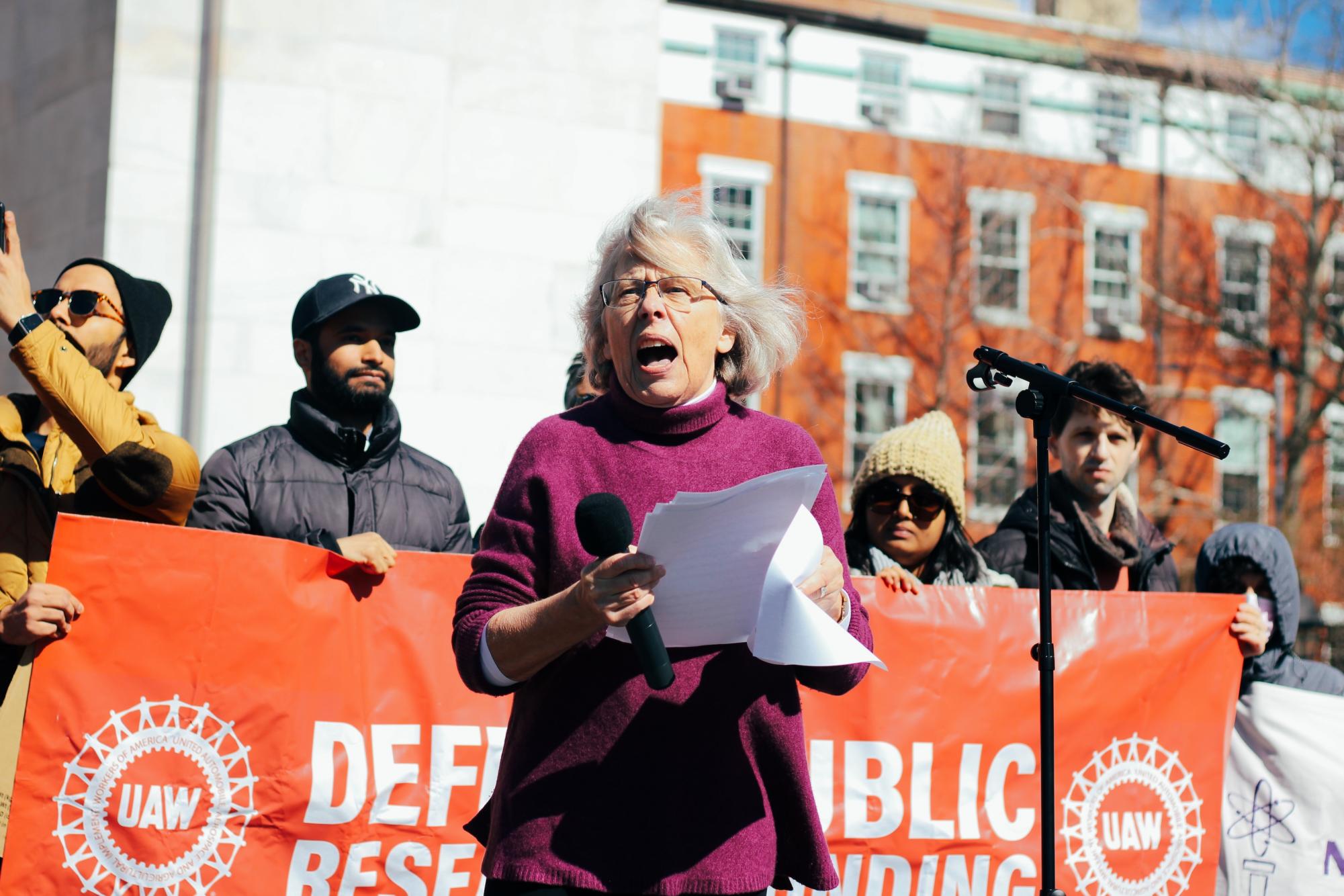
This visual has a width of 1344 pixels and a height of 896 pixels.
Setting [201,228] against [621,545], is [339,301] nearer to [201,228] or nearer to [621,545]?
[621,545]

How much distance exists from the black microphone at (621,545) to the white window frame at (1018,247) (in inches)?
1014

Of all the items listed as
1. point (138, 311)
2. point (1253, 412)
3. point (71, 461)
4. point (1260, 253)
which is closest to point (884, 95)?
point (1260, 253)

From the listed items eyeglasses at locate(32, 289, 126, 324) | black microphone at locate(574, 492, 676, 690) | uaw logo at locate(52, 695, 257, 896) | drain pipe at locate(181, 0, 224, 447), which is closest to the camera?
black microphone at locate(574, 492, 676, 690)

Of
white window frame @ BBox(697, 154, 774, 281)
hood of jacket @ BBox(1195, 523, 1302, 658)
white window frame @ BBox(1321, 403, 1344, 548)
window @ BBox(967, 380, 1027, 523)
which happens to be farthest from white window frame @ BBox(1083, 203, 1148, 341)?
hood of jacket @ BBox(1195, 523, 1302, 658)

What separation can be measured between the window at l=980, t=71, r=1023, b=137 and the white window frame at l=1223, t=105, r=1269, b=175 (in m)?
3.75

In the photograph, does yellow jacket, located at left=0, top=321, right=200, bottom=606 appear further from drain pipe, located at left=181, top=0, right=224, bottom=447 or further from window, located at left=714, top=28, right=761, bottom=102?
window, located at left=714, top=28, right=761, bottom=102

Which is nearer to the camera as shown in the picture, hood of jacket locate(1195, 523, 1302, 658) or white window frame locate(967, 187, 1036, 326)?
hood of jacket locate(1195, 523, 1302, 658)

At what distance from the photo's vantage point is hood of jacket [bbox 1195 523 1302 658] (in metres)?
5.52

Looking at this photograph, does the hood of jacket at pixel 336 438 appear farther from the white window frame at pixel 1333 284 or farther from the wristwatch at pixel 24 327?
the white window frame at pixel 1333 284

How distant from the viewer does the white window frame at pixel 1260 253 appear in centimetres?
2786

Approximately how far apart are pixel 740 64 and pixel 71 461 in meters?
23.4

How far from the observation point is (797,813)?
2615 mm

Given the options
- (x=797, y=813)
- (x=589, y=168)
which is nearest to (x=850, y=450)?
(x=589, y=168)

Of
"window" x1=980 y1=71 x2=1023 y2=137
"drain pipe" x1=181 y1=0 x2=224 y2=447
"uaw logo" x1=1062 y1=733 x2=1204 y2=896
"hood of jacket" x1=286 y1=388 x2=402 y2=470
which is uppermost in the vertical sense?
"window" x1=980 y1=71 x2=1023 y2=137
